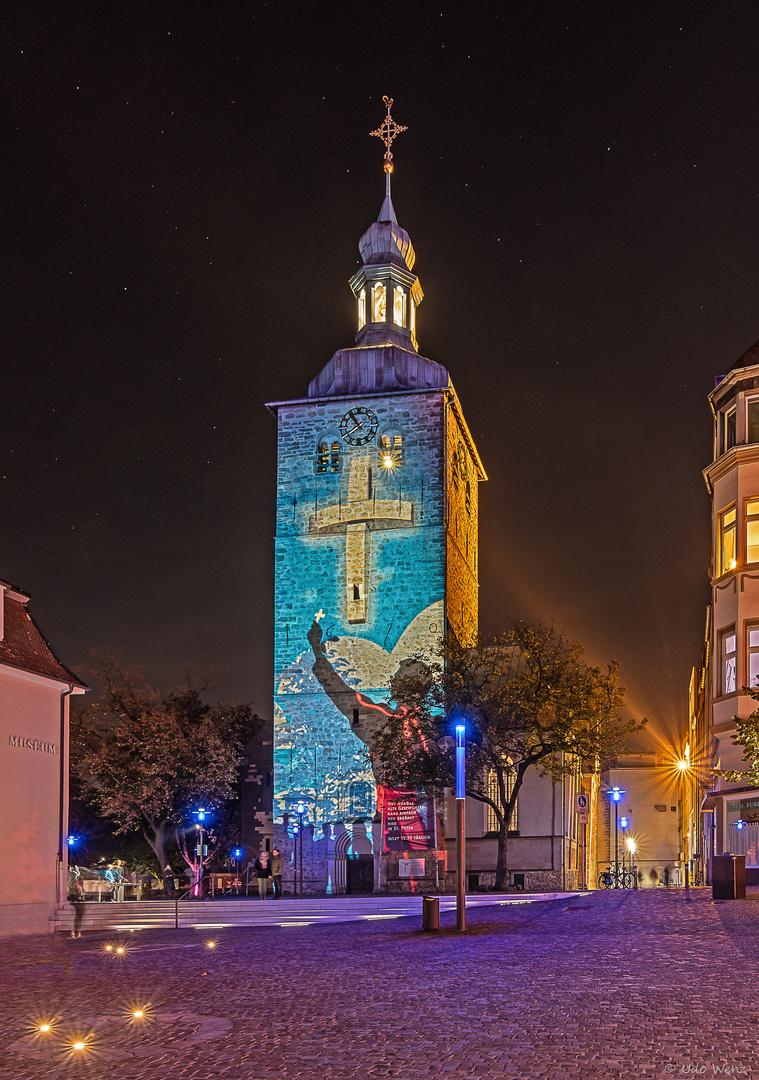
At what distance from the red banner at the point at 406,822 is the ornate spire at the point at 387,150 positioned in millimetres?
29032

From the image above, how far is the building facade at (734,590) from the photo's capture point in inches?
1252

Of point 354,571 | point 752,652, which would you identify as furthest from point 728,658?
point 354,571

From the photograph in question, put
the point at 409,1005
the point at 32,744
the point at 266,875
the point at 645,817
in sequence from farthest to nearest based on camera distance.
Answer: the point at 645,817 < the point at 266,875 < the point at 32,744 < the point at 409,1005

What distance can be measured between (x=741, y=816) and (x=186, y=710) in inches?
1186

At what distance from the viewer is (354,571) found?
51594 mm

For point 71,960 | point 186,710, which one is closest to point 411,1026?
point 71,960

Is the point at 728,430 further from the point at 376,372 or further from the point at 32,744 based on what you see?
the point at 376,372

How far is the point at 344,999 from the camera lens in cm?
1162

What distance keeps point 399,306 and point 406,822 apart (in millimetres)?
24466

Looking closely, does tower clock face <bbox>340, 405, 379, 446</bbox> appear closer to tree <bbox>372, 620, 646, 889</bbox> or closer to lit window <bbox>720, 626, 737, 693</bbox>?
tree <bbox>372, 620, 646, 889</bbox>

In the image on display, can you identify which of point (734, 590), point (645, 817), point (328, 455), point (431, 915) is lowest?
point (645, 817)

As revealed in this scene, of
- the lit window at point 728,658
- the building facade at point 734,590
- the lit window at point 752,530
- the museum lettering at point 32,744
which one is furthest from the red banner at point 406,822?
the museum lettering at point 32,744

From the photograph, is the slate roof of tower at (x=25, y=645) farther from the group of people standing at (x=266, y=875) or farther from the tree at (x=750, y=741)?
Answer: the tree at (x=750, y=741)

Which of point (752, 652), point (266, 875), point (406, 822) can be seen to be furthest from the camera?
point (406, 822)
